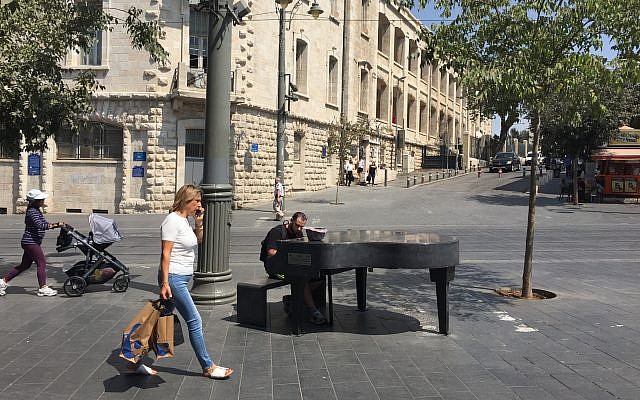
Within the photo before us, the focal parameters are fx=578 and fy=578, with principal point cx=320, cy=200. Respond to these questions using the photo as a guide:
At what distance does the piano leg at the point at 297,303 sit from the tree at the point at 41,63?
5544 millimetres

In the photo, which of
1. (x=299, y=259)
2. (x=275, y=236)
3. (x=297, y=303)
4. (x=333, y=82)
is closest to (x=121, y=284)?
(x=275, y=236)

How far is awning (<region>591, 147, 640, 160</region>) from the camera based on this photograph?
1195 inches

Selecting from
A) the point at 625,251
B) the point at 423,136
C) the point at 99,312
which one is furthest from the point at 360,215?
the point at 423,136

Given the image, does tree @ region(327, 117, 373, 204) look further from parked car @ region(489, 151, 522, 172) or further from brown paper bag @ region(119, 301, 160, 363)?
parked car @ region(489, 151, 522, 172)

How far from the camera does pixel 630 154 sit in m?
30.5

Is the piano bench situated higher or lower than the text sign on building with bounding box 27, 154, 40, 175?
lower

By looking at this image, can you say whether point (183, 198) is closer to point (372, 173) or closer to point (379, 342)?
point (379, 342)

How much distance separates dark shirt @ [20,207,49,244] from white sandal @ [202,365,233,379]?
180 inches

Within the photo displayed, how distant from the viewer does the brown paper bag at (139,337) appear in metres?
5.07

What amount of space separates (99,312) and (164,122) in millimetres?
17735

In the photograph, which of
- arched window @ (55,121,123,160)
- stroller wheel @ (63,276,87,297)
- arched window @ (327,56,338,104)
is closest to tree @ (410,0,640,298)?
stroller wheel @ (63,276,87,297)

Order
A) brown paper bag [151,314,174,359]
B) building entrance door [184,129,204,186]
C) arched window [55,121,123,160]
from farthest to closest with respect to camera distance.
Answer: building entrance door [184,129,204,186] < arched window [55,121,123,160] < brown paper bag [151,314,174,359]

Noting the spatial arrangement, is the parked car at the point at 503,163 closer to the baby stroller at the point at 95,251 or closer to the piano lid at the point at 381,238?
the baby stroller at the point at 95,251

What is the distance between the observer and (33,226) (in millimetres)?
8547
